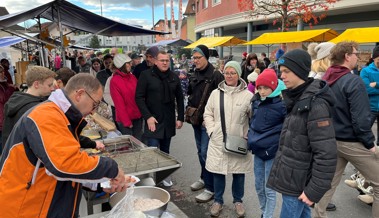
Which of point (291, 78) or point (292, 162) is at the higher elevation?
point (291, 78)

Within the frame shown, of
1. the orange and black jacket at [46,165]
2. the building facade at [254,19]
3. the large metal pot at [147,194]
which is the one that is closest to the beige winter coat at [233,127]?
the large metal pot at [147,194]

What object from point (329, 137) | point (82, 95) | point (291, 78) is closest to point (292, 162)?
point (329, 137)

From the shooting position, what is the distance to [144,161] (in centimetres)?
262

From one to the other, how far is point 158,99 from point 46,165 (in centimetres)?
255

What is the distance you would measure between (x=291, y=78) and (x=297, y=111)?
241mm

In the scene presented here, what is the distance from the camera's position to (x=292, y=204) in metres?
2.20

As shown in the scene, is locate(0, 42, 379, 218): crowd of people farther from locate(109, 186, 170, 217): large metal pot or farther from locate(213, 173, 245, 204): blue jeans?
locate(109, 186, 170, 217): large metal pot

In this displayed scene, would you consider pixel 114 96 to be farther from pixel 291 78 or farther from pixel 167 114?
pixel 291 78

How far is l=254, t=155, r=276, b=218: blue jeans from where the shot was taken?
2.96 metres

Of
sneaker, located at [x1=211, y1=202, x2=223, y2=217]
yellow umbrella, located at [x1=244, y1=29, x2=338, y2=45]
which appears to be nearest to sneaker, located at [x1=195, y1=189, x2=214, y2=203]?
sneaker, located at [x1=211, y1=202, x2=223, y2=217]

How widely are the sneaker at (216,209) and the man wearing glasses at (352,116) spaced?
1.44 m

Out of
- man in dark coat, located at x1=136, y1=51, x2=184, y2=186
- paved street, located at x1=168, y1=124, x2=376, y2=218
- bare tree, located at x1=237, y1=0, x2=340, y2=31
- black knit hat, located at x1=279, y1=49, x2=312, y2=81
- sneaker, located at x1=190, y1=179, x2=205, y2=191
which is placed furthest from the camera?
bare tree, located at x1=237, y1=0, x2=340, y2=31

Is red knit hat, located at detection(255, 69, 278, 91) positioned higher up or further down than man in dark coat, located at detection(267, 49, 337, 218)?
higher up

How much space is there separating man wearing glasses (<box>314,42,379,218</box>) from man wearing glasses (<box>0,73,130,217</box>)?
2104mm
